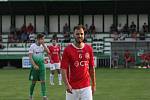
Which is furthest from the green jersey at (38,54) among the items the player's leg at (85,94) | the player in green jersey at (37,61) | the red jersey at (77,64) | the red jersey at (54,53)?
the red jersey at (54,53)

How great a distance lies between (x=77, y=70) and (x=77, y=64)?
0.13m

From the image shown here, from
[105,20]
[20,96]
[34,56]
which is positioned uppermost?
[105,20]

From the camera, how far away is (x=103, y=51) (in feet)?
145

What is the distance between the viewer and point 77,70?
10.9 metres

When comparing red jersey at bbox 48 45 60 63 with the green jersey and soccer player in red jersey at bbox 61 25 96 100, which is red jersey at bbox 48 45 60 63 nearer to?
the green jersey

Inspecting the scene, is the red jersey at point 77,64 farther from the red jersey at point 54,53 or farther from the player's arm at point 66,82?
the red jersey at point 54,53

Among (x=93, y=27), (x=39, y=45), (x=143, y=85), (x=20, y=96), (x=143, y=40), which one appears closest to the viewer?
(x=39, y=45)

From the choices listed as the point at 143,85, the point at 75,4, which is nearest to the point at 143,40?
the point at 75,4

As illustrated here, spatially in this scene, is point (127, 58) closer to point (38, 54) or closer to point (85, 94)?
point (38, 54)

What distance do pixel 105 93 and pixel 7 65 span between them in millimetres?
24707

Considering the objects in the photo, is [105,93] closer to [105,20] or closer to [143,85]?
[143,85]

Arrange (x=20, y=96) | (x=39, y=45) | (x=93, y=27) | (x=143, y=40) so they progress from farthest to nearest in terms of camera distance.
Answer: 1. (x=93, y=27)
2. (x=143, y=40)
3. (x=20, y=96)
4. (x=39, y=45)

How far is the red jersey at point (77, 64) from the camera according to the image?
10781 millimetres

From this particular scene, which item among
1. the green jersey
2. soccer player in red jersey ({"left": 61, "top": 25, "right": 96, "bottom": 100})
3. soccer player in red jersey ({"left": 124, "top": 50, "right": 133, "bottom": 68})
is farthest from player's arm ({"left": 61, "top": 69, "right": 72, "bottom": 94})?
soccer player in red jersey ({"left": 124, "top": 50, "right": 133, "bottom": 68})
